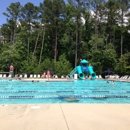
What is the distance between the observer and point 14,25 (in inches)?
Answer: 1415

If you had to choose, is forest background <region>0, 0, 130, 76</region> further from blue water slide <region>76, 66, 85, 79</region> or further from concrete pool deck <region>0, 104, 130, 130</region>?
concrete pool deck <region>0, 104, 130, 130</region>

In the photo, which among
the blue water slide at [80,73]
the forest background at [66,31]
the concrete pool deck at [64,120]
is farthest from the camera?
the forest background at [66,31]

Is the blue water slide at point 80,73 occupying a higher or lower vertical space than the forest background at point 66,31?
lower

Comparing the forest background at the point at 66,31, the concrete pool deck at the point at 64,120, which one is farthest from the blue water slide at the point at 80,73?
the concrete pool deck at the point at 64,120

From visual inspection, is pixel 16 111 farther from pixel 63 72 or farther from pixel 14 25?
pixel 14 25

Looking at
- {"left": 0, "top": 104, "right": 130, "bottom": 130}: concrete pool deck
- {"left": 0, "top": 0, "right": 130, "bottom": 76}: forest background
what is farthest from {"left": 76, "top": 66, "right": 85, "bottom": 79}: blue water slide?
{"left": 0, "top": 104, "right": 130, "bottom": 130}: concrete pool deck

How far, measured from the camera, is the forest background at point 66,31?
29.8 metres

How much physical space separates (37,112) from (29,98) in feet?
10.7

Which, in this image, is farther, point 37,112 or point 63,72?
point 63,72

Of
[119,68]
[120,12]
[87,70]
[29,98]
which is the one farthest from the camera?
[120,12]

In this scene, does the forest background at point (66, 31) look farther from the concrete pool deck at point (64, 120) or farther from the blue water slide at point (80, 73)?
the concrete pool deck at point (64, 120)

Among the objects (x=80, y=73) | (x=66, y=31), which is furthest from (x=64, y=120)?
(x=66, y=31)

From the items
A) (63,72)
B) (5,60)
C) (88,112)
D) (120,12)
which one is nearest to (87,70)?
(63,72)

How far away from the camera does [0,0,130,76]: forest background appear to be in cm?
2977
